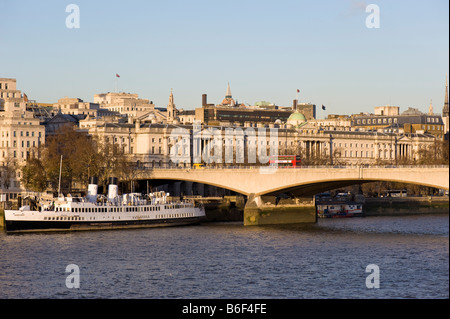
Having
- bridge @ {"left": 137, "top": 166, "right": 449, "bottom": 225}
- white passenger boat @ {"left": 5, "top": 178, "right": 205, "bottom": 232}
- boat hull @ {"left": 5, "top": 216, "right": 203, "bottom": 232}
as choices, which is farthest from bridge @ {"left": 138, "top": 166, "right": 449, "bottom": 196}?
boat hull @ {"left": 5, "top": 216, "right": 203, "bottom": 232}

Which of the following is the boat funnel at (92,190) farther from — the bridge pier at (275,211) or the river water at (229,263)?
the bridge pier at (275,211)

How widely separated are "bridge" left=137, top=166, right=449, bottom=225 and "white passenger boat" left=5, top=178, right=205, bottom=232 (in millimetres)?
3636

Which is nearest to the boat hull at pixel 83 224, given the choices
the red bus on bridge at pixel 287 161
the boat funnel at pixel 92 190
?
the boat funnel at pixel 92 190

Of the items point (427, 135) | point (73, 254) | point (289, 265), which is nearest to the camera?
point (289, 265)

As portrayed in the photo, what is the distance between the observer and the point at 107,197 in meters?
80.5

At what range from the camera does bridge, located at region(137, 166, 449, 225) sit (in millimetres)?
73562

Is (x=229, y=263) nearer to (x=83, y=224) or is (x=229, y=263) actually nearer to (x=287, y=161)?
(x=83, y=224)

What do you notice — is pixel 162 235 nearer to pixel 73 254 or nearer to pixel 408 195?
pixel 73 254

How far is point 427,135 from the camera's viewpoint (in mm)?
159125

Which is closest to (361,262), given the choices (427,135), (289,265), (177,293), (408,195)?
(289,265)

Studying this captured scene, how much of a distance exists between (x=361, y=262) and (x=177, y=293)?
12457 millimetres

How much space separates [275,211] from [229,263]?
26.5 meters

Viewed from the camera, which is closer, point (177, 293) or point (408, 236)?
point (177, 293)
